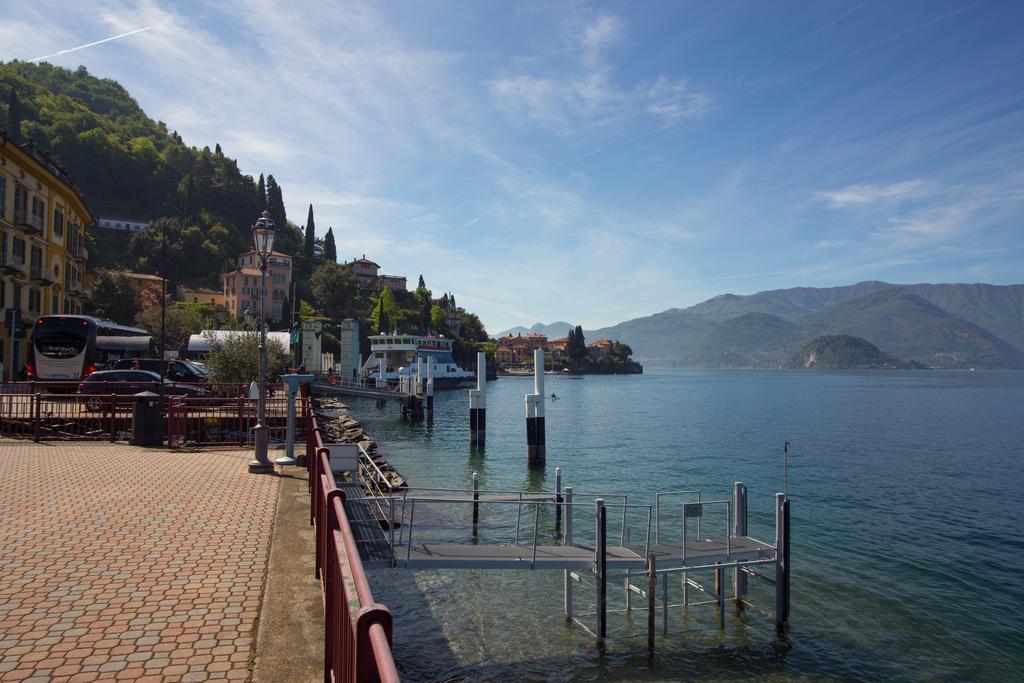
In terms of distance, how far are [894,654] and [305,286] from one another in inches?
4843

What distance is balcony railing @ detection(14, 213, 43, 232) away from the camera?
34.8 meters

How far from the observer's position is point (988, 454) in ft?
128

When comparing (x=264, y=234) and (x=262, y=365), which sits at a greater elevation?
(x=264, y=234)

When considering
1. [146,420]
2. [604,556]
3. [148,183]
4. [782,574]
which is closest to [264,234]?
[146,420]

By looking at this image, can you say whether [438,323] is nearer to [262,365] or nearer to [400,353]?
[400,353]

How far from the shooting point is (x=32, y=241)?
37.1 m

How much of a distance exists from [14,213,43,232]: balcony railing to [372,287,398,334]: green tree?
8221 centimetres

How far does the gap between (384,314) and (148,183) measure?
194ft

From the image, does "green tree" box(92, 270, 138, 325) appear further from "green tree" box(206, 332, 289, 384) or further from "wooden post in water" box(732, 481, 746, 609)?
"wooden post in water" box(732, 481, 746, 609)

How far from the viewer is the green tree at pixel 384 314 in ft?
401

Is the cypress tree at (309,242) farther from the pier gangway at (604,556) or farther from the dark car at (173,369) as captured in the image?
the pier gangway at (604,556)

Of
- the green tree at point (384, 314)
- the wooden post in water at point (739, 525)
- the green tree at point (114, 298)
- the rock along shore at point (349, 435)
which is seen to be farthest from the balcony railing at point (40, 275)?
the green tree at point (384, 314)

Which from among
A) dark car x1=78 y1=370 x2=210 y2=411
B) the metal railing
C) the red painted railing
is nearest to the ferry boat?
dark car x1=78 y1=370 x2=210 y2=411

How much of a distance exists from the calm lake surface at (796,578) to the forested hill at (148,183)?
93.0 metres
